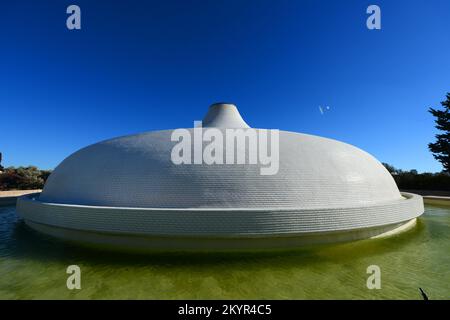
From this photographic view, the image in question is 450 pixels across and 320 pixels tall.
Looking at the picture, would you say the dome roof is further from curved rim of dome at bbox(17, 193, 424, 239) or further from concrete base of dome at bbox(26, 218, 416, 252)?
concrete base of dome at bbox(26, 218, 416, 252)

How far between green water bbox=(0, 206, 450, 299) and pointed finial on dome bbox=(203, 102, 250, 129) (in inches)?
368

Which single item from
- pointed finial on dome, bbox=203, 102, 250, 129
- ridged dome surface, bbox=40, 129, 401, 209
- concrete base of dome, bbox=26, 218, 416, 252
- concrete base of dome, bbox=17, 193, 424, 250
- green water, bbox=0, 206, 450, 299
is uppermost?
pointed finial on dome, bbox=203, 102, 250, 129

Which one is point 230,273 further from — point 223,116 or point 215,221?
point 223,116

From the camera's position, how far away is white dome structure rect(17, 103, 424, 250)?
27.4ft

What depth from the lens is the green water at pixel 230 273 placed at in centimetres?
590

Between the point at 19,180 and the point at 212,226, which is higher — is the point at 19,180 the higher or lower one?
the higher one

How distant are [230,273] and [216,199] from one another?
2.99m

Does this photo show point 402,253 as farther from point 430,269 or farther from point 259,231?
point 259,231

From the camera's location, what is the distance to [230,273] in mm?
6902

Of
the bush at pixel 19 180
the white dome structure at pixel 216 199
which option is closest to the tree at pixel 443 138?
the white dome structure at pixel 216 199

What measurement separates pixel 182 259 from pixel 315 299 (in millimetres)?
4184

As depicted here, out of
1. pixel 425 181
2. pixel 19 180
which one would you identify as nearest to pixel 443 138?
pixel 425 181

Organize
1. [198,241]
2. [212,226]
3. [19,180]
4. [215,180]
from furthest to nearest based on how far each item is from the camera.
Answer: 1. [19,180]
2. [215,180]
3. [198,241]
4. [212,226]


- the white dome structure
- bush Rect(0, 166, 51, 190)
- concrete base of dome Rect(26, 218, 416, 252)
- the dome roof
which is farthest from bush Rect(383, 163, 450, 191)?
bush Rect(0, 166, 51, 190)
